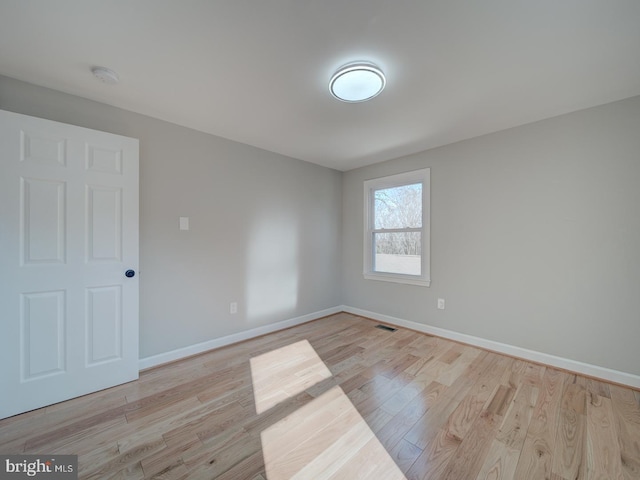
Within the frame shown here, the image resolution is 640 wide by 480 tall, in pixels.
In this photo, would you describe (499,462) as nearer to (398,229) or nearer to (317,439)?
(317,439)

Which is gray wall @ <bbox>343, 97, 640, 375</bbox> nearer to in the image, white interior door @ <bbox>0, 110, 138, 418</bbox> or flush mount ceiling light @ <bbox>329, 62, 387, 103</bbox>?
flush mount ceiling light @ <bbox>329, 62, 387, 103</bbox>

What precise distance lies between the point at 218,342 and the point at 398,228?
275 centimetres

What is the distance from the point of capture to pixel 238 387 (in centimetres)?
207

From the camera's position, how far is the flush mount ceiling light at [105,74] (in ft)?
5.81

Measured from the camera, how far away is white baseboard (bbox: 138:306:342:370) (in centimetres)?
243

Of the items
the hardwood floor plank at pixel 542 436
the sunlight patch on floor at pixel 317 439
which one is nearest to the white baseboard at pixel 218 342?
the sunlight patch on floor at pixel 317 439

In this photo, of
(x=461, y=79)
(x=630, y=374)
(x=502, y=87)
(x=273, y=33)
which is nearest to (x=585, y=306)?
(x=630, y=374)

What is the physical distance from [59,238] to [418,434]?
2.87 metres

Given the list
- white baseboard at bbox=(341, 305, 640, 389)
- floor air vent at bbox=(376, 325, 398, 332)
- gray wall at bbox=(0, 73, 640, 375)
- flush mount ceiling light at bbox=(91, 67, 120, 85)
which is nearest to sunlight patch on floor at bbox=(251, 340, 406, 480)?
gray wall at bbox=(0, 73, 640, 375)

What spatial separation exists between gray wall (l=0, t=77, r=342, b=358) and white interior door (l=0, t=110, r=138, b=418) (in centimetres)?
23

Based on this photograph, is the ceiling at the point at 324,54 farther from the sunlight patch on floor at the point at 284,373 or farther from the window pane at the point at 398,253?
the sunlight patch on floor at the point at 284,373

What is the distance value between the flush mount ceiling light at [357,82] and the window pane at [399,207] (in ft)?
6.01

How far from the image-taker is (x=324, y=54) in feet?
5.31

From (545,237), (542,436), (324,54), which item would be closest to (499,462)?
(542,436)
